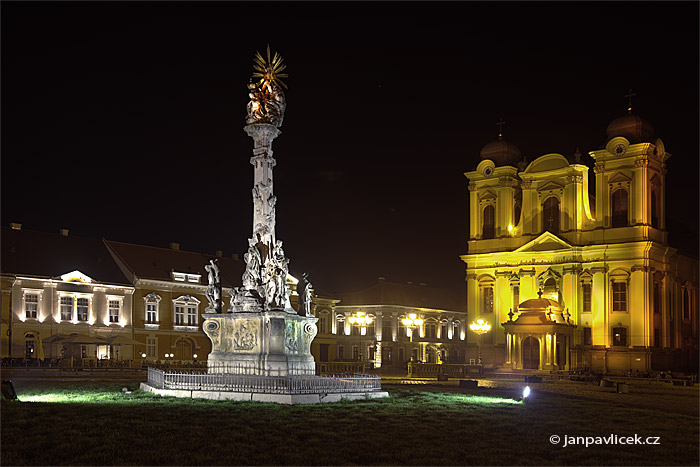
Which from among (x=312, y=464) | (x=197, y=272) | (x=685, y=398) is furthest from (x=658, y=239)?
(x=312, y=464)

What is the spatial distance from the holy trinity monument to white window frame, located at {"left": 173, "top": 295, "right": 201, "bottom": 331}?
35.3 meters

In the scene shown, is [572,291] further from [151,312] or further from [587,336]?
[151,312]

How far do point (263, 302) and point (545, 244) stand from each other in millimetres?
38591

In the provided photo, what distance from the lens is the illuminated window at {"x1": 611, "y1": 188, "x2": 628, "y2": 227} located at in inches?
2355

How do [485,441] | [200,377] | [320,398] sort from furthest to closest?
[200,377], [320,398], [485,441]

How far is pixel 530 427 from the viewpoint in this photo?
793 inches

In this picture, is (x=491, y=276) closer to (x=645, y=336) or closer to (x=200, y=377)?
(x=645, y=336)

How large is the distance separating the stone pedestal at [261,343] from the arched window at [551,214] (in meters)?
37.2

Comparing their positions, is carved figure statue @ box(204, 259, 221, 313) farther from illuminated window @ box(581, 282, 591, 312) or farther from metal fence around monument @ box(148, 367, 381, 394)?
illuminated window @ box(581, 282, 591, 312)

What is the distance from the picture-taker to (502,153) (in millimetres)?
66938

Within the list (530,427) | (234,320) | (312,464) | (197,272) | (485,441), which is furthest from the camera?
(197,272)

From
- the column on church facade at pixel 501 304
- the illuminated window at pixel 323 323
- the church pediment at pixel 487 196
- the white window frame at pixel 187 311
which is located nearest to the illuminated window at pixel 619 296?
the column on church facade at pixel 501 304

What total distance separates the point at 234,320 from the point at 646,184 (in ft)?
127

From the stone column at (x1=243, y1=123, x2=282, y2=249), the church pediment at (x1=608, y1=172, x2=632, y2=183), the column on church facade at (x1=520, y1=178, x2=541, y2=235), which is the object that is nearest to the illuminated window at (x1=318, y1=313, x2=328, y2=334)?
the column on church facade at (x1=520, y1=178, x2=541, y2=235)
